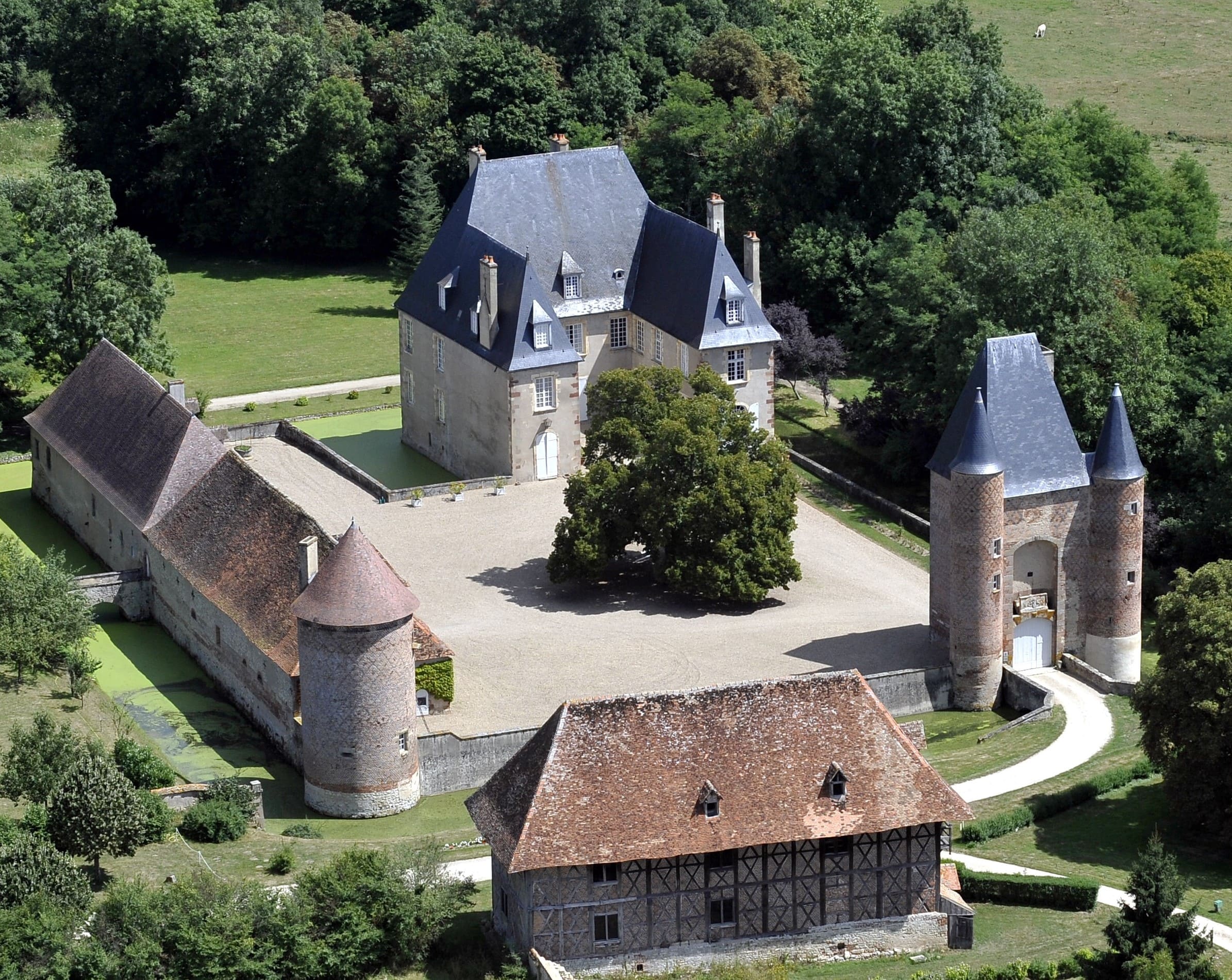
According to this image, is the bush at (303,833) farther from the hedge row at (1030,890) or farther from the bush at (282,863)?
the hedge row at (1030,890)

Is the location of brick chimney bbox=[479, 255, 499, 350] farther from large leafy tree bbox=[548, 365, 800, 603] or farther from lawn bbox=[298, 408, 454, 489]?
large leafy tree bbox=[548, 365, 800, 603]

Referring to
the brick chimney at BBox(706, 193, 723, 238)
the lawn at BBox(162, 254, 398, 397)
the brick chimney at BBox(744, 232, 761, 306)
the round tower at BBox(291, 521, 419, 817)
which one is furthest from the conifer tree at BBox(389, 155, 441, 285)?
the round tower at BBox(291, 521, 419, 817)

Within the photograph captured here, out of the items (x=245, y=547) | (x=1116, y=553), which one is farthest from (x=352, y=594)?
(x=1116, y=553)

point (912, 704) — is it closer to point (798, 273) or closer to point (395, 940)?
point (395, 940)

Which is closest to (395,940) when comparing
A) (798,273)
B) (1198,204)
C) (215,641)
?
(215,641)

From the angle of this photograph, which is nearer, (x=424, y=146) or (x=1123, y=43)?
(x=424, y=146)

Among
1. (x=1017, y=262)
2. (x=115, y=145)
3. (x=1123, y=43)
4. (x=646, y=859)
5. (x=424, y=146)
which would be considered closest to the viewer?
(x=646, y=859)
